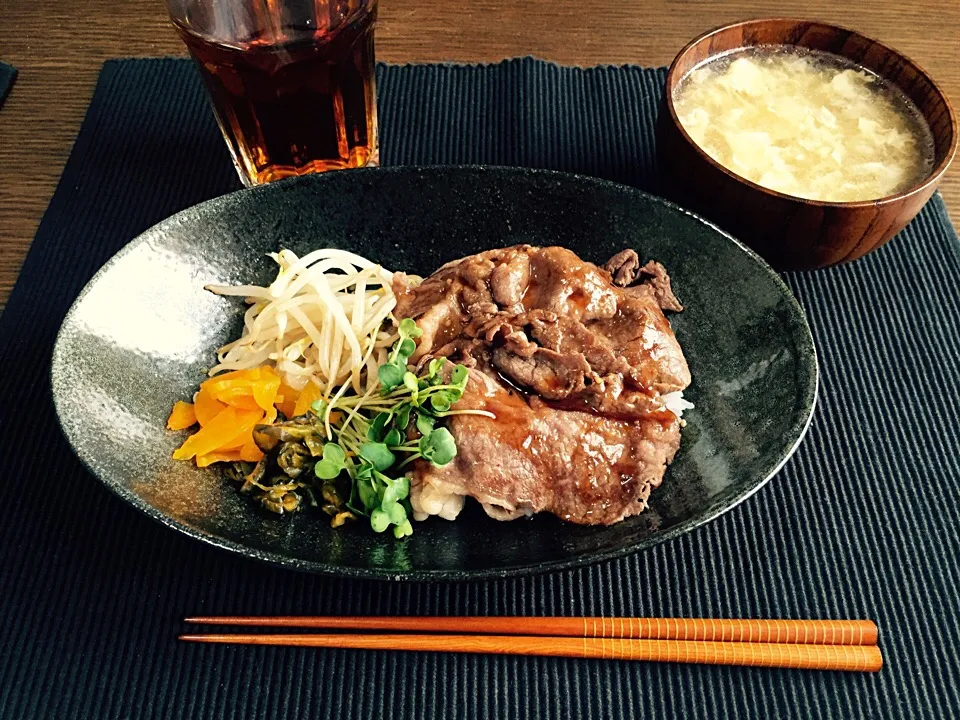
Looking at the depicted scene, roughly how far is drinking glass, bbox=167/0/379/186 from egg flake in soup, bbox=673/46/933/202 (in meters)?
1.21

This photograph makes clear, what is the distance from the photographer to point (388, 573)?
1.90m

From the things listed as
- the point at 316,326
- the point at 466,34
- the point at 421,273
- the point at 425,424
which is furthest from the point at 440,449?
the point at 466,34

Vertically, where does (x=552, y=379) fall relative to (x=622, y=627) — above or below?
above

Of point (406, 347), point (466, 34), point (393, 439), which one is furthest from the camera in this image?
point (466, 34)

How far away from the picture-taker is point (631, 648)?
2076 millimetres

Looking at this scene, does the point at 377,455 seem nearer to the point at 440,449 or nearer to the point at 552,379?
the point at 440,449

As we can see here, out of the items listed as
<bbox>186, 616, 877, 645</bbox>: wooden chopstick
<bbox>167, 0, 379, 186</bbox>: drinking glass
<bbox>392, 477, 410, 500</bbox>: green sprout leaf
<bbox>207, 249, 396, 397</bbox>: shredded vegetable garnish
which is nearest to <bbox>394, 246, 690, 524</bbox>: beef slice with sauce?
<bbox>392, 477, 410, 500</bbox>: green sprout leaf

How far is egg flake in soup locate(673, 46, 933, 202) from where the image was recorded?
9.24 feet

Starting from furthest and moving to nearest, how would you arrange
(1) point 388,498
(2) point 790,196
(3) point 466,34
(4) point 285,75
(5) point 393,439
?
(3) point 466,34 < (4) point 285,75 < (2) point 790,196 < (5) point 393,439 < (1) point 388,498

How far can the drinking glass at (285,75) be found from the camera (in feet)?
8.83

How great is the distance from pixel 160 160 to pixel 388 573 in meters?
2.37

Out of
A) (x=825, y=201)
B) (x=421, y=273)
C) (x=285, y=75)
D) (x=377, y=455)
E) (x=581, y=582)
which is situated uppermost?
(x=285, y=75)

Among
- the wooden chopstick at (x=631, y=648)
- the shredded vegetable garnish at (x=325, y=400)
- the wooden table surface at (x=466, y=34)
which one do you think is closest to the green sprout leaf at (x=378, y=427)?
the shredded vegetable garnish at (x=325, y=400)

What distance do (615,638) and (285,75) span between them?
2079 mm
